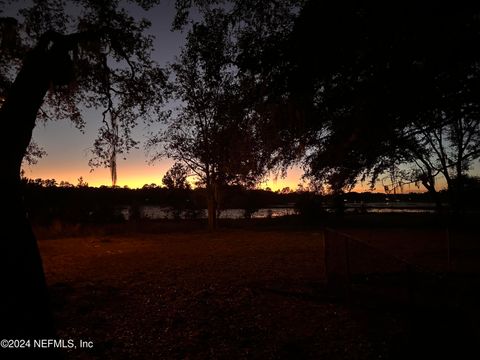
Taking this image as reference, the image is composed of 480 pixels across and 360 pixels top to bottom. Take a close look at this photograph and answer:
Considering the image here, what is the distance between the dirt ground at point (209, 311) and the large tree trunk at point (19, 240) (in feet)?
5.41

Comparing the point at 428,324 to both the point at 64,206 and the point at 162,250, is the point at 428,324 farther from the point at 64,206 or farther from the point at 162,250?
the point at 64,206

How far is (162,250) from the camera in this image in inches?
595

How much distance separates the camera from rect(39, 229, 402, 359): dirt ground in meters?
4.92

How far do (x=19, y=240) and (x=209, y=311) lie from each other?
4031 mm

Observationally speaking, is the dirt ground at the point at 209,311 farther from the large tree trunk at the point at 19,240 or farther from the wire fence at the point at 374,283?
the large tree trunk at the point at 19,240

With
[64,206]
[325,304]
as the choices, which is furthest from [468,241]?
[64,206]

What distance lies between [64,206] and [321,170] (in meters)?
37.9

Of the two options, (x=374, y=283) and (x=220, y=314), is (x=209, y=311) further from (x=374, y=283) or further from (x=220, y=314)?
(x=374, y=283)

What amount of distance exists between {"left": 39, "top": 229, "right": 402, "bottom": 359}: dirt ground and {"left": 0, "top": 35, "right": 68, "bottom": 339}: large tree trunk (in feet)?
5.41

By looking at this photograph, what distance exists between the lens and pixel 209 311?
Result: 21.8 feet

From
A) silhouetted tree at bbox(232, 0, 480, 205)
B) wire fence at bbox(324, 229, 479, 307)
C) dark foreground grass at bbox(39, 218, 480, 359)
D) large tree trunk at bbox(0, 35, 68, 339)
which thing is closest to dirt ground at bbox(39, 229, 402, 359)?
dark foreground grass at bbox(39, 218, 480, 359)

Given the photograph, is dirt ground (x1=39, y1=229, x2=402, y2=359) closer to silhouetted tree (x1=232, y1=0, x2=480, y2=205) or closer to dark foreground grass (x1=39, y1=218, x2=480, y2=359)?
dark foreground grass (x1=39, y1=218, x2=480, y2=359)

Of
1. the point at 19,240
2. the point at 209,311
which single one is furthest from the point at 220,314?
the point at 19,240

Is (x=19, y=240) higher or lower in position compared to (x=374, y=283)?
higher
